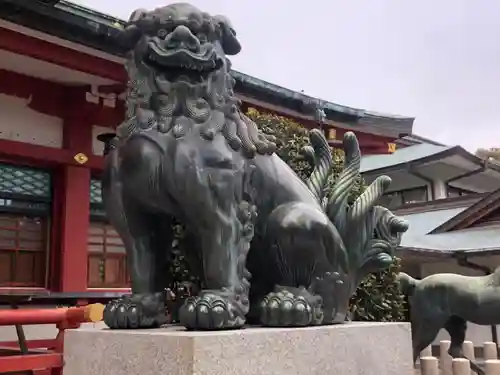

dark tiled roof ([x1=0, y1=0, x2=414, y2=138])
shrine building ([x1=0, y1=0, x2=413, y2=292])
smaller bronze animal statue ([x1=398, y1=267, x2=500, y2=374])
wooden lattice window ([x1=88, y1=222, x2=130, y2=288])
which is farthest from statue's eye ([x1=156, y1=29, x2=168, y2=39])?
wooden lattice window ([x1=88, y1=222, x2=130, y2=288])

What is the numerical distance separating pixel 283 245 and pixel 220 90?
529 millimetres

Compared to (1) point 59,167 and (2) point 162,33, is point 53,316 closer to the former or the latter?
(1) point 59,167

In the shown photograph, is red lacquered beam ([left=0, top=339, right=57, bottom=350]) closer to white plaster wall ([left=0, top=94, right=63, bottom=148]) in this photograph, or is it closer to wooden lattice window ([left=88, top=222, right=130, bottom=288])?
wooden lattice window ([left=88, top=222, right=130, bottom=288])

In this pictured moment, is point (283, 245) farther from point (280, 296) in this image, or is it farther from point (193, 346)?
point (193, 346)

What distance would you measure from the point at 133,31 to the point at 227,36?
0.29 metres

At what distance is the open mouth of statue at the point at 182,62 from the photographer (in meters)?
1.78

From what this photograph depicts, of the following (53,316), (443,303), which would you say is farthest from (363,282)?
(53,316)

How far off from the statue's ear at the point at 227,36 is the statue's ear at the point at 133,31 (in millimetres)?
235

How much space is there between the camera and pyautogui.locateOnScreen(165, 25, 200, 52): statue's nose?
1773 millimetres

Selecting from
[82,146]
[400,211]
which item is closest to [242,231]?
[82,146]

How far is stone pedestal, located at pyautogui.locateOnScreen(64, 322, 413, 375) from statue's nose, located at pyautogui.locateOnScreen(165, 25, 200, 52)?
0.82 m

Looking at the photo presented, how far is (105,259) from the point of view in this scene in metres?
5.82

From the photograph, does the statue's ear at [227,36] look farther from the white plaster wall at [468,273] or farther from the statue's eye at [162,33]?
the white plaster wall at [468,273]

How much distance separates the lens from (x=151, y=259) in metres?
1.89
